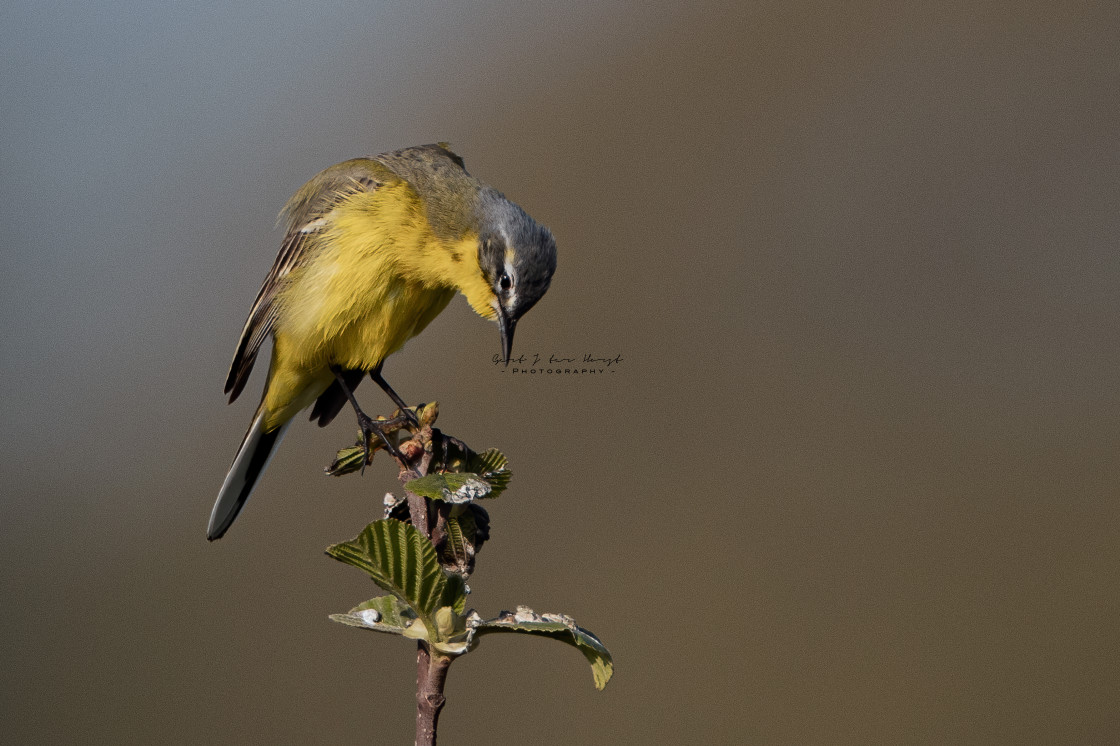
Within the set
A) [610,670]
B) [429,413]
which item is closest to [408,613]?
[610,670]

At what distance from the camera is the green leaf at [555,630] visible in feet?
3.07

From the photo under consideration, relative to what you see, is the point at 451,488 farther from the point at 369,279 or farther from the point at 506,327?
the point at 369,279

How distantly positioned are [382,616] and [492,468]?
0.26 m

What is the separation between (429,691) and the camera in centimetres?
95

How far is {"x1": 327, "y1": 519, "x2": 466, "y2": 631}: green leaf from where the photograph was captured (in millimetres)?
932

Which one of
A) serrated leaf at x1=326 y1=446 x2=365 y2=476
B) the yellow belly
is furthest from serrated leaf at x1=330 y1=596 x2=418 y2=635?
the yellow belly

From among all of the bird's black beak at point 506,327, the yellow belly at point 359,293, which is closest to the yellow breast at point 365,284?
the yellow belly at point 359,293

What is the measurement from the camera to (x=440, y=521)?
1107 mm

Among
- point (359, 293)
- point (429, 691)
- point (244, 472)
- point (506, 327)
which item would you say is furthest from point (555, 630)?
point (244, 472)

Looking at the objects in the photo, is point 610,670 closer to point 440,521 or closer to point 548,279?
point 440,521

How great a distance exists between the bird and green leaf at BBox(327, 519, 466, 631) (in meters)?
1.61

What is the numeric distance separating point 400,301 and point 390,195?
0.36 m

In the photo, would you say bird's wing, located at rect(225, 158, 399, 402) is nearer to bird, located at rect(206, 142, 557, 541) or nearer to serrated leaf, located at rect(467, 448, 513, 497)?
bird, located at rect(206, 142, 557, 541)

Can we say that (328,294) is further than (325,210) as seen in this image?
No
